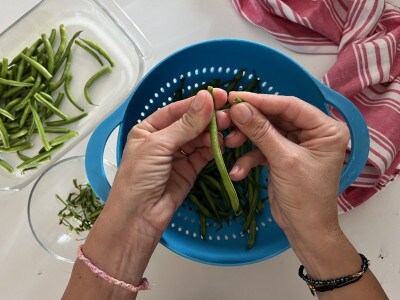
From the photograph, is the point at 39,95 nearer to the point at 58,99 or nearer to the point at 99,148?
the point at 58,99

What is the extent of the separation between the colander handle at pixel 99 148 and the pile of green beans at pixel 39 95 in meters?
0.23

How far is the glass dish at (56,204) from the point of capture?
110cm

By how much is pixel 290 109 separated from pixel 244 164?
145mm

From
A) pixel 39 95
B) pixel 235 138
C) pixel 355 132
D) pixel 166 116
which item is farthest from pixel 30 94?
pixel 355 132

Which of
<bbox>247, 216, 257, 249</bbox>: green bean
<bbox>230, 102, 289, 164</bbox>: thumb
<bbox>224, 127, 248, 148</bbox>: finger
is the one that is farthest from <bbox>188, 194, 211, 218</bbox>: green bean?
<bbox>230, 102, 289, 164</bbox>: thumb

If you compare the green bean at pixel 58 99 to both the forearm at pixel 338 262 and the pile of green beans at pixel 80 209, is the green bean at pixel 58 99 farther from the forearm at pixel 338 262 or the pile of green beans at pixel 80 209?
the forearm at pixel 338 262

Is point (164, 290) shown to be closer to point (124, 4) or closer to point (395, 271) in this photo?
point (395, 271)

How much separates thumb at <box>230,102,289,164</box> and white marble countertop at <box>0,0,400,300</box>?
1.40 feet

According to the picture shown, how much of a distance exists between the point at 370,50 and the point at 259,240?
52 centimetres


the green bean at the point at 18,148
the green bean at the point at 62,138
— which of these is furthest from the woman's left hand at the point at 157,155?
the green bean at the point at 18,148

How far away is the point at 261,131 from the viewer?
754 mm

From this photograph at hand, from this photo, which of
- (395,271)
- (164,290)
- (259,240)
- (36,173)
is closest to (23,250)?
Answer: (36,173)

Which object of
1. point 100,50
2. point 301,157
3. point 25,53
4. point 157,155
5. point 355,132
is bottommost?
point 355,132

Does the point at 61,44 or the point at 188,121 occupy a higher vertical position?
the point at 61,44
